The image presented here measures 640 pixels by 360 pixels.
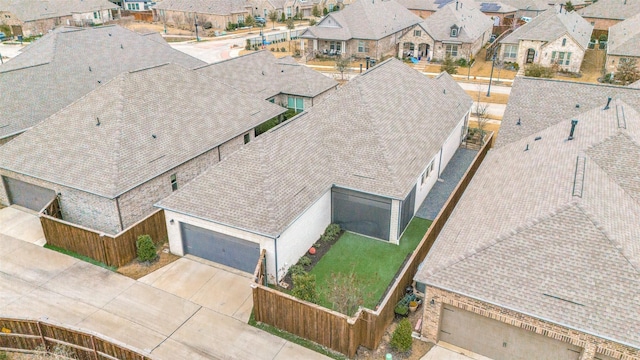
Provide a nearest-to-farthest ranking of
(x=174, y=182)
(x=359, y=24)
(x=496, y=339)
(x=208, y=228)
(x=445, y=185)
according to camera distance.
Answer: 1. (x=496, y=339)
2. (x=208, y=228)
3. (x=174, y=182)
4. (x=445, y=185)
5. (x=359, y=24)

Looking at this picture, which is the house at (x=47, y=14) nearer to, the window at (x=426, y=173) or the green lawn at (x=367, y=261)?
the window at (x=426, y=173)

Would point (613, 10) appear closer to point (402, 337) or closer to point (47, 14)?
point (402, 337)

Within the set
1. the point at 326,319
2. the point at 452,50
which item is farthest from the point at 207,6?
the point at 326,319

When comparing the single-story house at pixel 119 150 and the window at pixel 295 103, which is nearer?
the single-story house at pixel 119 150

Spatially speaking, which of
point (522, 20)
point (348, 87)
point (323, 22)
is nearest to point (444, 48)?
point (323, 22)

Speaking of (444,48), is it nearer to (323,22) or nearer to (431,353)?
(323,22)

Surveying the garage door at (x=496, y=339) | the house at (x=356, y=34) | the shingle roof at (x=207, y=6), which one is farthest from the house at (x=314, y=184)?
the shingle roof at (x=207, y=6)

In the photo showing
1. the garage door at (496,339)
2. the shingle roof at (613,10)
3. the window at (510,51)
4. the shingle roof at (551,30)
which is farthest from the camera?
the shingle roof at (613,10)
